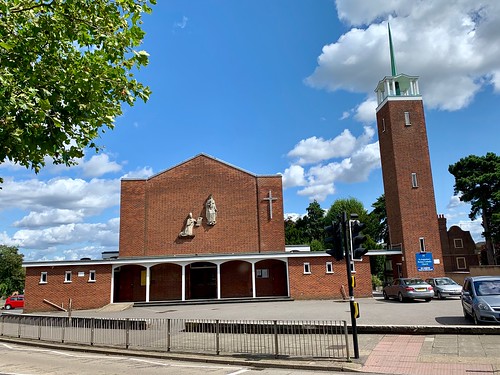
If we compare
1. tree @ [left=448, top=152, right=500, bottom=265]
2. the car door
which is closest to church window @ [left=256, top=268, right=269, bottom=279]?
the car door

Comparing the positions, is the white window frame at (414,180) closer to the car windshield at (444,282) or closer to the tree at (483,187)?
the car windshield at (444,282)

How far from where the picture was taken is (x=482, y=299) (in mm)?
12031

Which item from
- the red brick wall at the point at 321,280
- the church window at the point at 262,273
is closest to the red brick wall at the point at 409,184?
the red brick wall at the point at 321,280

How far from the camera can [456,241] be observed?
57.6m

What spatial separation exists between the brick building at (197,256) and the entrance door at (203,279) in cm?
8

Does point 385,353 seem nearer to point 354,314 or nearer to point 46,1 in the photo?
point 354,314

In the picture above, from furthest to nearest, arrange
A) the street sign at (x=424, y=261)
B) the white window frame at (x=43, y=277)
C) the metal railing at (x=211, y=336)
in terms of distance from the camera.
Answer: the street sign at (x=424, y=261)
the white window frame at (x=43, y=277)
the metal railing at (x=211, y=336)

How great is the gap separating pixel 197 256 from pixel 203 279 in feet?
10.9

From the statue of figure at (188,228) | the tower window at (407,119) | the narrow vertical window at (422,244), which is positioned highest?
the tower window at (407,119)

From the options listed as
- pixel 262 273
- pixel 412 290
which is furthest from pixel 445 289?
pixel 262 273

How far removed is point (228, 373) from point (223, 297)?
74.4 feet

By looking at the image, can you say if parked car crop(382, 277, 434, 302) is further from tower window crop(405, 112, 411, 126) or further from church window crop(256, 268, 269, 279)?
tower window crop(405, 112, 411, 126)

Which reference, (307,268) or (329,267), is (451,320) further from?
(307,268)

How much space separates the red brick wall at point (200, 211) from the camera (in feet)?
105
